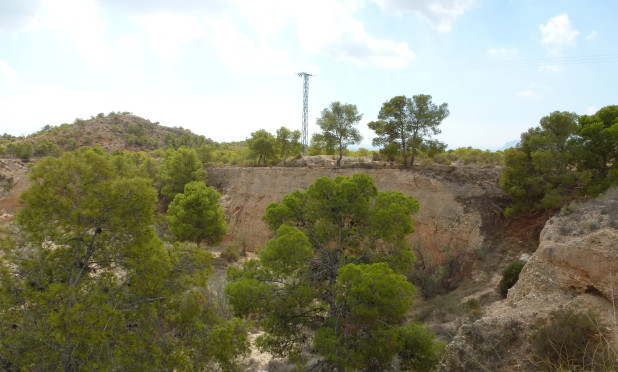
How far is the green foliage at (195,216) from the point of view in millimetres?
25656

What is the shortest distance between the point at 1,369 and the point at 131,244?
2983mm

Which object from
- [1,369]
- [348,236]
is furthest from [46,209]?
[348,236]

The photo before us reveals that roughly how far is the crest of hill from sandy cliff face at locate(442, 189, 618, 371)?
218 ft

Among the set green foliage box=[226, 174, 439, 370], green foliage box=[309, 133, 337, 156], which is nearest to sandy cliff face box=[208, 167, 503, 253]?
green foliage box=[309, 133, 337, 156]

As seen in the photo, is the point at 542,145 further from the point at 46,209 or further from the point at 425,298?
the point at 46,209

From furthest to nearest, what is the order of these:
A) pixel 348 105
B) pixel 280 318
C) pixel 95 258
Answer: pixel 348 105, pixel 280 318, pixel 95 258

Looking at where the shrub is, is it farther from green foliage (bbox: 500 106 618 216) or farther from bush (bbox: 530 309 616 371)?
bush (bbox: 530 309 616 371)

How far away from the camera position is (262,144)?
127 feet

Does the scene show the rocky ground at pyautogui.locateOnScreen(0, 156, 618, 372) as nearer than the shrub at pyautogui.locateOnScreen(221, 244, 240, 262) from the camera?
Yes

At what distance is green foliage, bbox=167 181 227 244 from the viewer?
2566cm

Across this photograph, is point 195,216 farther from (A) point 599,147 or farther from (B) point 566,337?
(A) point 599,147

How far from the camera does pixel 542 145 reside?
19.7 meters

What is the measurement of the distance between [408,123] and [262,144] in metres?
16.9

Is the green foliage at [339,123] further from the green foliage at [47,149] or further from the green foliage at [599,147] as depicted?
the green foliage at [47,149]
